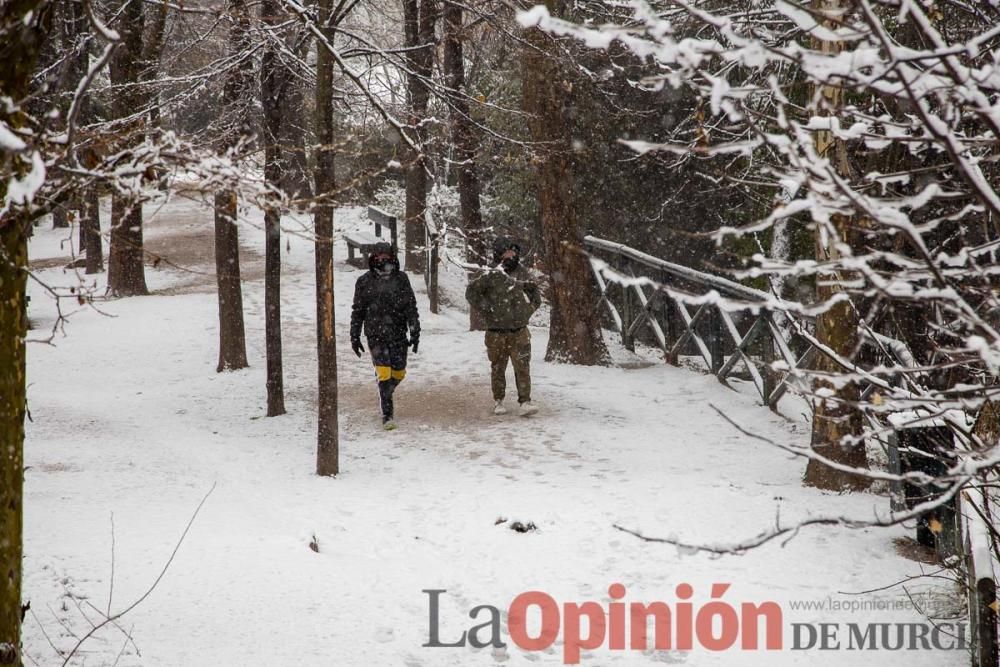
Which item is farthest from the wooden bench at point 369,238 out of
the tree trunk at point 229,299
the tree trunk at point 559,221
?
the tree trunk at point 559,221

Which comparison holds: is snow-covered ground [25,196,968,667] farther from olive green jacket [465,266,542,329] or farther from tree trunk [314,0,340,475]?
olive green jacket [465,266,542,329]

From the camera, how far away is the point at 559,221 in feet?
38.3

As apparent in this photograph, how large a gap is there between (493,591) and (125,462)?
417 centimetres

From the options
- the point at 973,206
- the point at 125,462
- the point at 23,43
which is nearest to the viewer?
the point at 973,206

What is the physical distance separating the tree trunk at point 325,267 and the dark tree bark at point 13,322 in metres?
3.70

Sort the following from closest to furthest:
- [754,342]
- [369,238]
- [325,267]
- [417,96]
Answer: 1. [325,267]
2. [754,342]
3. [417,96]
4. [369,238]

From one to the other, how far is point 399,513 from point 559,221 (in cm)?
548

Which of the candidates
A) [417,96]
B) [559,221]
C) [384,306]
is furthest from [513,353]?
[417,96]

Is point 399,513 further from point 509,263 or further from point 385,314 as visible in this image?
point 509,263

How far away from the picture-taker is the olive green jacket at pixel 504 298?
9508mm

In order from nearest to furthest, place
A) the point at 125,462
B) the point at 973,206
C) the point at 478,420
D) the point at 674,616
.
Result: 1. the point at 973,206
2. the point at 674,616
3. the point at 125,462
4. the point at 478,420

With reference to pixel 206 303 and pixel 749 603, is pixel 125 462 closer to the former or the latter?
pixel 749 603

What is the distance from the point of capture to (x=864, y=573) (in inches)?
226

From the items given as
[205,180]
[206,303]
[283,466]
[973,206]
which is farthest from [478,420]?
[206,303]
